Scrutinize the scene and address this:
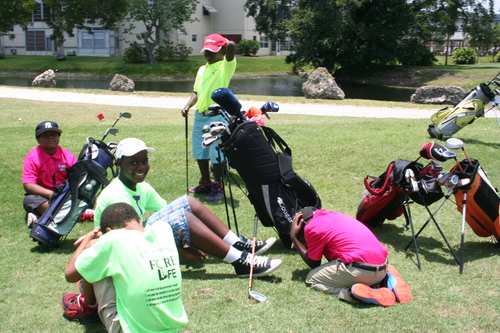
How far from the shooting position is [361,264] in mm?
3438

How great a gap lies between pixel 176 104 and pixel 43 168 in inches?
426

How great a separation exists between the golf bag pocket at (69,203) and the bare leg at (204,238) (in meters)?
1.38

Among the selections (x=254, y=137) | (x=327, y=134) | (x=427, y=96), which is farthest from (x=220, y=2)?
(x=254, y=137)

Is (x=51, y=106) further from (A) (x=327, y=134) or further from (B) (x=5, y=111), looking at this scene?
(A) (x=327, y=134)

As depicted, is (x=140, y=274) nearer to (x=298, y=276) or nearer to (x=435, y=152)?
(x=298, y=276)

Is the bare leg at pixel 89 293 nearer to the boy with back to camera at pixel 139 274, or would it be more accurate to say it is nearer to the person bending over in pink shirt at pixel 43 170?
the boy with back to camera at pixel 139 274

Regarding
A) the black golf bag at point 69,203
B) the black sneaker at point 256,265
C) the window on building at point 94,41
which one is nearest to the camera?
the black sneaker at point 256,265

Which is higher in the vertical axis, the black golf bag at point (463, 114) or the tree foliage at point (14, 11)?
the tree foliage at point (14, 11)

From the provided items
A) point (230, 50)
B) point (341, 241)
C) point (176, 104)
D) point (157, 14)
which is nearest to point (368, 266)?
point (341, 241)

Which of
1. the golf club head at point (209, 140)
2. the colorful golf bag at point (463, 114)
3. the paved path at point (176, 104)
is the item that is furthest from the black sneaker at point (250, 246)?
the paved path at point (176, 104)

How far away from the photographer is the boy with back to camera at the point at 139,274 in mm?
2570

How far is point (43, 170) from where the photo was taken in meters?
5.17

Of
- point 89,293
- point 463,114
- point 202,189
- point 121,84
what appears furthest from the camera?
point 121,84

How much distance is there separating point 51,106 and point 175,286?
1250 cm
